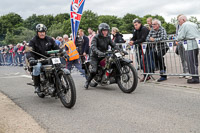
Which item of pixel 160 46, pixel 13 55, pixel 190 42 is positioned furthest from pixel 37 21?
pixel 190 42

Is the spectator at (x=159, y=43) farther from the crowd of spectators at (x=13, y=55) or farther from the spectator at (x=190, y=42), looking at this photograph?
the crowd of spectators at (x=13, y=55)

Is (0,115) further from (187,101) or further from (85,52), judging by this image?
(85,52)

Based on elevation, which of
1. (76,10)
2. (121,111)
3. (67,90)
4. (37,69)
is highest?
(76,10)

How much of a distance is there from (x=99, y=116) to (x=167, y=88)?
10.0 feet

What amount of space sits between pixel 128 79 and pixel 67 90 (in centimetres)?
186

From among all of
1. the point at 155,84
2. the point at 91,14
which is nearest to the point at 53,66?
the point at 155,84

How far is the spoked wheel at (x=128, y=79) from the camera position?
6.49 m

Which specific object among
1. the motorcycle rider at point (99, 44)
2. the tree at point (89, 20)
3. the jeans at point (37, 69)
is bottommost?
the jeans at point (37, 69)

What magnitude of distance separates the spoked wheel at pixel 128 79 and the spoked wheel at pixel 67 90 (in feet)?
5.87

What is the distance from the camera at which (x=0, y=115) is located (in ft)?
17.1

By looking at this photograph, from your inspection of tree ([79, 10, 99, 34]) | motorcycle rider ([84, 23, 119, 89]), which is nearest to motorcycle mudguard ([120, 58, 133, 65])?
motorcycle rider ([84, 23, 119, 89])

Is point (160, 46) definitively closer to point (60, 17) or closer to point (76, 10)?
point (76, 10)

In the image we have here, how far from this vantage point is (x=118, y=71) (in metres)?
7.07

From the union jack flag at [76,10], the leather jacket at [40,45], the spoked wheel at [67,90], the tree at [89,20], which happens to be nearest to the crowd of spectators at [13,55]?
the union jack flag at [76,10]
